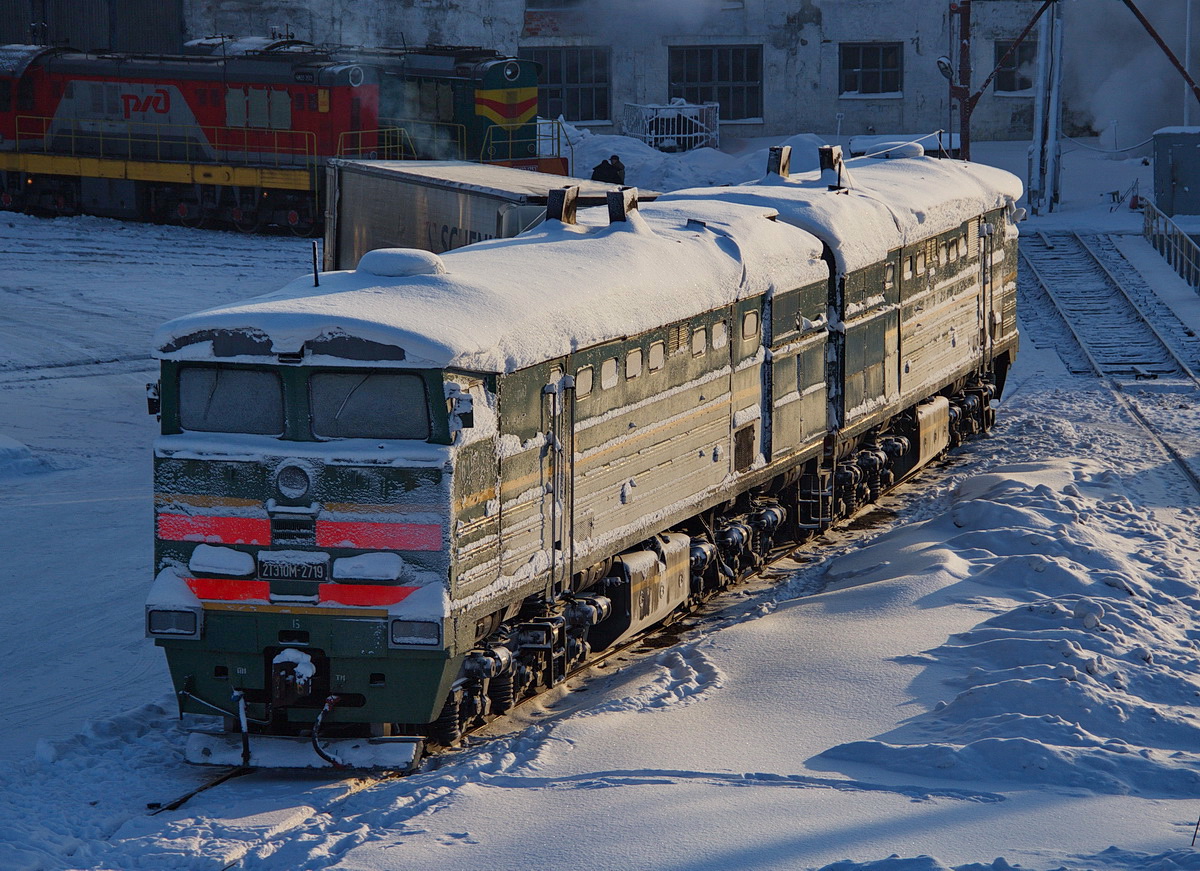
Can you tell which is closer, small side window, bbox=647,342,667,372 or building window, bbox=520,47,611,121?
small side window, bbox=647,342,667,372

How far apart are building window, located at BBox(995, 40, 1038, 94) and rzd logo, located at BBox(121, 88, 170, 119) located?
25679 mm

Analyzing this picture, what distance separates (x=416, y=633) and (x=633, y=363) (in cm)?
302

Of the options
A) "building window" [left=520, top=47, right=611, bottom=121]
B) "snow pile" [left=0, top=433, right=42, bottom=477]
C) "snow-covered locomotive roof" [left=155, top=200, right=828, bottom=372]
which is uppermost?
"building window" [left=520, top=47, right=611, bottom=121]

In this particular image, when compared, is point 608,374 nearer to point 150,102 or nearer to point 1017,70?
point 150,102

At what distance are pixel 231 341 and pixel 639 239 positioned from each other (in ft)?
13.0

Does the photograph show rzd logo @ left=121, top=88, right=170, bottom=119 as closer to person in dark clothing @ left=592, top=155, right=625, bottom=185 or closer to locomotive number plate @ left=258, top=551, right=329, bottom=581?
person in dark clothing @ left=592, top=155, right=625, bottom=185

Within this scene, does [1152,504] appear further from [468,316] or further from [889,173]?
[468,316]

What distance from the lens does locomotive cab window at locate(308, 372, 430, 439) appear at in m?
9.15

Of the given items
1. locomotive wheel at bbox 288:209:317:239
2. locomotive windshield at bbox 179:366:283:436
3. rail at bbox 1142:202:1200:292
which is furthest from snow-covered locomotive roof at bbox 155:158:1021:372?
locomotive wheel at bbox 288:209:317:239

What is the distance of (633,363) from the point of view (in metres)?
11.3

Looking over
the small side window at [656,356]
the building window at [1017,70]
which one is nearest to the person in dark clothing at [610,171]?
the small side window at [656,356]

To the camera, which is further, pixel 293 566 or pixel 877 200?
pixel 877 200

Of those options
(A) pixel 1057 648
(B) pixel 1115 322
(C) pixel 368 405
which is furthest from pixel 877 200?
(B) pixel 1115 322

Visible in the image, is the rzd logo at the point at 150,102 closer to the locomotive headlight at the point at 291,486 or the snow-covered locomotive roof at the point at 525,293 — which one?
the snow-covered locomotive roof at the point at 525,293
